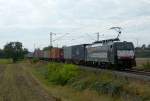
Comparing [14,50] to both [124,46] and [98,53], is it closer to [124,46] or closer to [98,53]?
[98,53]

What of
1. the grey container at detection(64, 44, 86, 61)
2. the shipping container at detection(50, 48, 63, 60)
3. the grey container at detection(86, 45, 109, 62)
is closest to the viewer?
the grey container at detection(86, 45, 109, 62)

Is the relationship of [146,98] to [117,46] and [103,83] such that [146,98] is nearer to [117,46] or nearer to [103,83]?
[103,83]

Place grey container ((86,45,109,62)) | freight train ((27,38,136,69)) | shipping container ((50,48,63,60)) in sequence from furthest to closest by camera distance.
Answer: shipping container ((50,48,63,60)), grey container ((86,45,109,62)), freight train ((27,38,136,69))

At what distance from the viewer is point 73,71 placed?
3747 cm

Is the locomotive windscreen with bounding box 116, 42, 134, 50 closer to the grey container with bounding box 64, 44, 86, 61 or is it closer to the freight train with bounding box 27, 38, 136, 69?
the freight train with bounding box 27, 38, 136, 69

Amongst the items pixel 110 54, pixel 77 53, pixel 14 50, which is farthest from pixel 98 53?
pixel 14 50

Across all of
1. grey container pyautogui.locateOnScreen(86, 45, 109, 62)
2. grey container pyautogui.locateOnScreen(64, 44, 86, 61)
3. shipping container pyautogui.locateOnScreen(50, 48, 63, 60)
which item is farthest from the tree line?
grey container pyautogui.locateOnScreen(86, 45, 109, 62)

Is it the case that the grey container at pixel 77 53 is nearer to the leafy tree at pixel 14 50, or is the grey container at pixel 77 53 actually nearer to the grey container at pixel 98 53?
the grey container at pixel 98 53

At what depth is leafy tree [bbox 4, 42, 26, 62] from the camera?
152m

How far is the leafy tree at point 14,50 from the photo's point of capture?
15240 centimetres

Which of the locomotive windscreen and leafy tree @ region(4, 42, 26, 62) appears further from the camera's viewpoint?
leafy tree @ region(4, 42, 26, 62)

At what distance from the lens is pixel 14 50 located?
158m

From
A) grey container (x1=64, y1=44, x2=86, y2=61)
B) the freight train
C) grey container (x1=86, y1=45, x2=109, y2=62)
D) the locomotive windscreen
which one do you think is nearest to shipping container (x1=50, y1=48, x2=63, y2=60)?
grey container (x1=64, y1=44, x2=86, y2=61)

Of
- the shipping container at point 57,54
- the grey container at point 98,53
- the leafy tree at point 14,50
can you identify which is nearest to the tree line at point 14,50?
the leafy tree at point 14,50
